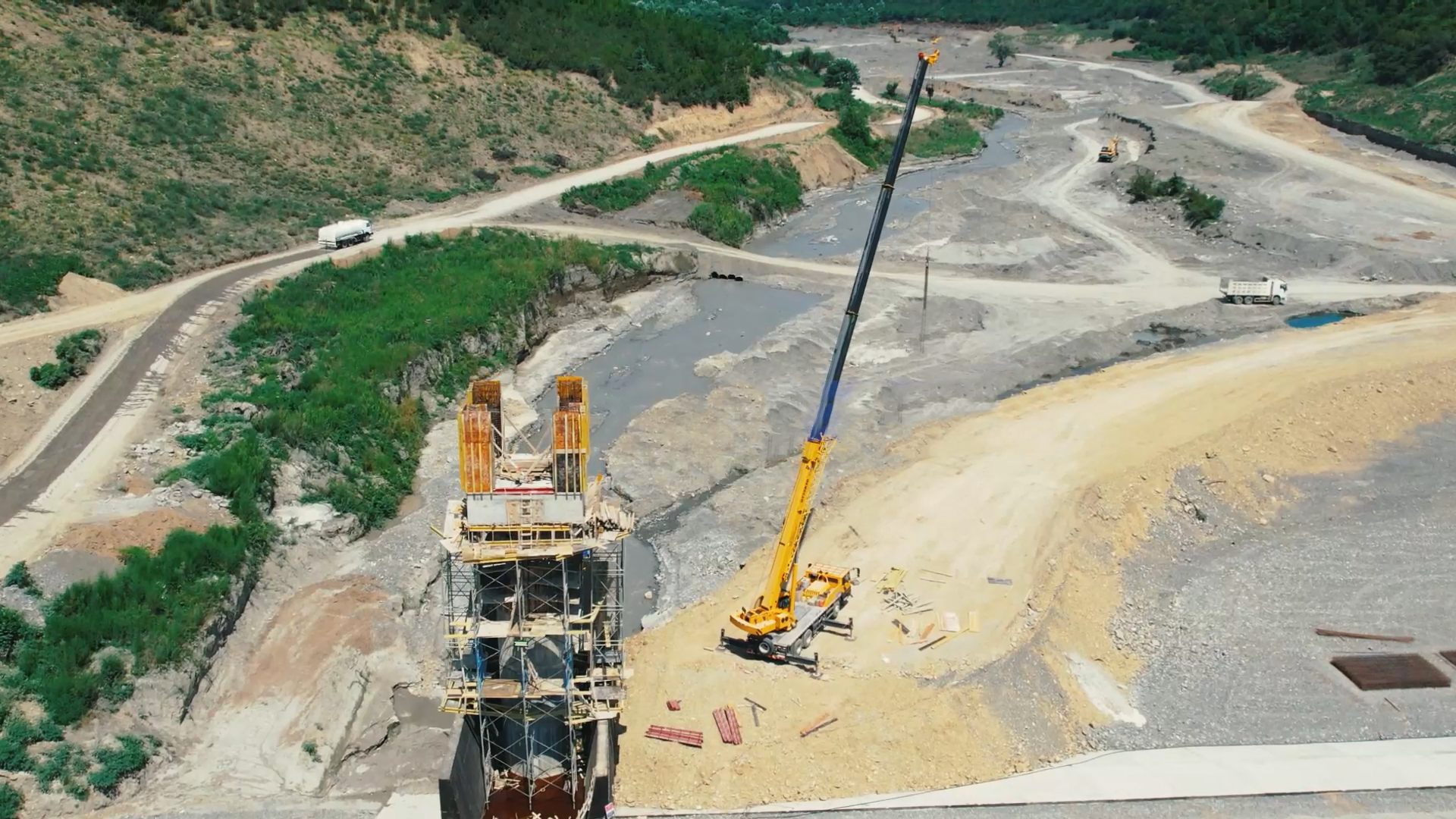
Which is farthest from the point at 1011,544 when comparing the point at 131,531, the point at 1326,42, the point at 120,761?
the point at 1326,42

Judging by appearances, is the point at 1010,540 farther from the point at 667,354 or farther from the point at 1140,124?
the point at 1140,124

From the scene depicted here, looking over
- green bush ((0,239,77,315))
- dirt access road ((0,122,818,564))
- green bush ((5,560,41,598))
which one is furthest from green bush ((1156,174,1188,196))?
green bush ((5,560,41,598))


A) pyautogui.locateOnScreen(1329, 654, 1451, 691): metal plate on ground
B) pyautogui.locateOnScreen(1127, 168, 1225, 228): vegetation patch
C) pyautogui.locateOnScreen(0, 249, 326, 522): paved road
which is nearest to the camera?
pyautogui.locateOnScreen(1329, 654, 1451, 691): metal plate on ground

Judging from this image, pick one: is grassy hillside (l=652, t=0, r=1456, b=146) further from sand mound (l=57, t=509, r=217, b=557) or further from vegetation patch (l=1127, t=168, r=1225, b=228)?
sand mound (l=57, t=509, r=217, b=557)

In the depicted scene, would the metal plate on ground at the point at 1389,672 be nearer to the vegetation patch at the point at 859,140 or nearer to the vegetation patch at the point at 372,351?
the vegetation patch at the point at 372,351

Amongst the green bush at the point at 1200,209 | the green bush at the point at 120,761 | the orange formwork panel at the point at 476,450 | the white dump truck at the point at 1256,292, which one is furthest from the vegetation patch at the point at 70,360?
the green bush at the point at 1200,209

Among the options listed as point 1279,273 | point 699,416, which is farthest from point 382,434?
point 1279,273

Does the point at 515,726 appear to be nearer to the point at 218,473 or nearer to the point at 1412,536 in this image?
the point at 218,473
